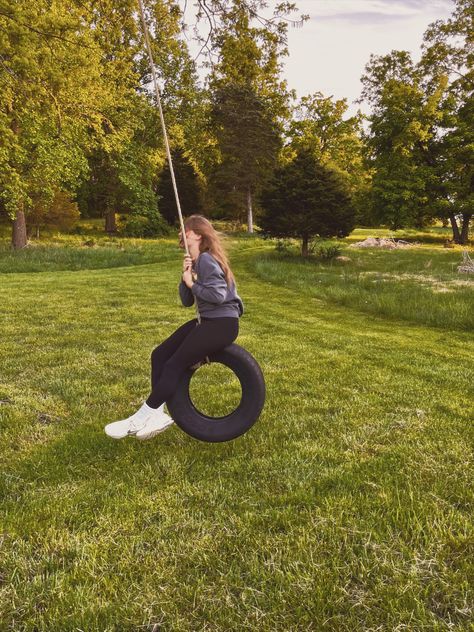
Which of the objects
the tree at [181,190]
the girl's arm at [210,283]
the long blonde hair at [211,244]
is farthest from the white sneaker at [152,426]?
the tree at [181,190]

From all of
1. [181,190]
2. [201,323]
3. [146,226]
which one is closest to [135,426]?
[201,323]

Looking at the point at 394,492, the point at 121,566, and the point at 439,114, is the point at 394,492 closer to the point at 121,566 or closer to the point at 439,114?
the point at 121,566

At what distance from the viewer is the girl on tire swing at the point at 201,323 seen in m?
3.65

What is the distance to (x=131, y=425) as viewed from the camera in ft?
12.7

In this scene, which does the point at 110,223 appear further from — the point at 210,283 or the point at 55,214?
the point at 210,283

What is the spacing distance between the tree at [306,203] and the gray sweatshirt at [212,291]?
18163mm

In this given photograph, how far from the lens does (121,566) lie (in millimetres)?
2568

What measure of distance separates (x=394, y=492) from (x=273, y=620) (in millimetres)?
1479

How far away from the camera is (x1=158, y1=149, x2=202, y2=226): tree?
45656mm

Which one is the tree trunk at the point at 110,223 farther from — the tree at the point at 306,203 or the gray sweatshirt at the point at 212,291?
the gray sweatshirt at the point at 212,291

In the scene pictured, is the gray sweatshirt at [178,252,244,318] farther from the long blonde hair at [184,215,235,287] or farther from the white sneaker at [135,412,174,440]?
the white sneaker at [135,412,174,440]

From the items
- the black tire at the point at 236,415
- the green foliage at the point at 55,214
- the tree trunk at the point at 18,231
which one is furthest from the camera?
the green foliage at the point at 55,214

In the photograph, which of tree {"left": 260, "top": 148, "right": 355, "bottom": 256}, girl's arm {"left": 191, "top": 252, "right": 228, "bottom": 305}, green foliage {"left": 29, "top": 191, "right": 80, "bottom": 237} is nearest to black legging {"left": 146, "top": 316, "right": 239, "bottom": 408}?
girl's arm {"left": 191, "top": 252, "right": 228, "bottom": 305}

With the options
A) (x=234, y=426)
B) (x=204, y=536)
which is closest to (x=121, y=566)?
(x=204, y=536)
